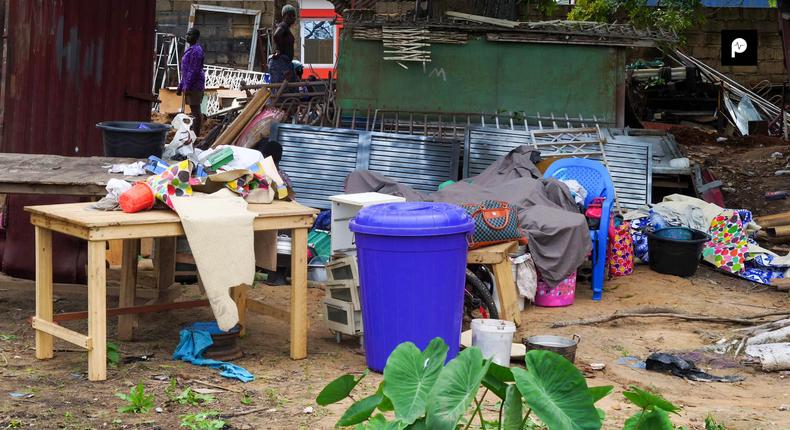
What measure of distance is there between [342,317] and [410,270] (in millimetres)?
1044

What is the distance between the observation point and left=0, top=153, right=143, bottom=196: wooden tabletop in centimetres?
619

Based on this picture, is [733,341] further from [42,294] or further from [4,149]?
[4,149]

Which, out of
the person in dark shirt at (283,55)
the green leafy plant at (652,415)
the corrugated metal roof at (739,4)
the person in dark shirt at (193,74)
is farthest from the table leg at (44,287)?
the corrugated metal roof at (739,4)

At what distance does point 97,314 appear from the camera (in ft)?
18.5

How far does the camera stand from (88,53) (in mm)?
8602

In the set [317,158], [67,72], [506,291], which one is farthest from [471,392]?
[317,158]

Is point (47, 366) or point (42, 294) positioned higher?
point (42, 294)

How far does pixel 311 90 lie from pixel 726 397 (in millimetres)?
8138

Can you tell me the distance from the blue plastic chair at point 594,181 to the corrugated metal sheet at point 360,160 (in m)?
1.33

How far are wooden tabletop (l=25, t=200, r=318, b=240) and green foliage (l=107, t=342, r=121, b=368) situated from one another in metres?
0.85

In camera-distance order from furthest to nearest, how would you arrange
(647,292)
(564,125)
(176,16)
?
(176,16) → (564,125) → (647,292)

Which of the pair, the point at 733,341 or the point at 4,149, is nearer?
the point at 733,341

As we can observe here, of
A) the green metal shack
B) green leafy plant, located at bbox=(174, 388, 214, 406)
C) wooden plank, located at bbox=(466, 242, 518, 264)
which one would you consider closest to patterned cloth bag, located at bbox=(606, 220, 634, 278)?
wooden plank, located at bbox=(466, 242, 518, 264)

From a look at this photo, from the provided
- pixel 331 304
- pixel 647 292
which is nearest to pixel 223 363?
pixel 331 304
